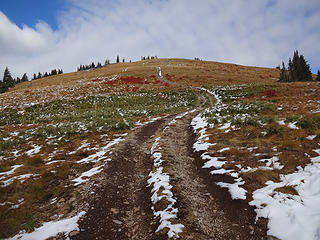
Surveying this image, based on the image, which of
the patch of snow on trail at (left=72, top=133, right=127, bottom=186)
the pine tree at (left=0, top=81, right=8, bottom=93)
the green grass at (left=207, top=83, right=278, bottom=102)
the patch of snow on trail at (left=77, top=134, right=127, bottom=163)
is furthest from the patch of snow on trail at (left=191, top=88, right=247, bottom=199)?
the pine tree at (left=0, top=81, right=8, bottom=93)

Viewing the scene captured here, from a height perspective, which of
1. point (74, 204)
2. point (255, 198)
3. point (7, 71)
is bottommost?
point (74, 204)

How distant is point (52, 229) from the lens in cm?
512

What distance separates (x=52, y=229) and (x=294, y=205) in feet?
23.1

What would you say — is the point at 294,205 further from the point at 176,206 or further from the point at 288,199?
the point at 176,206

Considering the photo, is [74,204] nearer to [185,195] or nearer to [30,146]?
[185,195]

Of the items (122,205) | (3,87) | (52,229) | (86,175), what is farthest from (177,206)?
(3,87)

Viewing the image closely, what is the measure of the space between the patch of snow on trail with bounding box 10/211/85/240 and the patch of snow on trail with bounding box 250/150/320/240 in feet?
18.0

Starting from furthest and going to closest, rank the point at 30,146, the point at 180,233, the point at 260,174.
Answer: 1. the point at 30,146
2. the point at 260,174
3. the point at 180,233

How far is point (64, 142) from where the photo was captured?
1320cm

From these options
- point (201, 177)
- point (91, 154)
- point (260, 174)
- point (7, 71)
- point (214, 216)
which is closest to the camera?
point (214, 216)

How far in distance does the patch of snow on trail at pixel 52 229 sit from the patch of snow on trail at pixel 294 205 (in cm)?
549

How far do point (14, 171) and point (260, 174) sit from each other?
38.2 ft

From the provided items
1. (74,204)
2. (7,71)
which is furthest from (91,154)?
(7,71)

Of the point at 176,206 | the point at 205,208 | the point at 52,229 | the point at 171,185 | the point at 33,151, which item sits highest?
the point at 33,151
